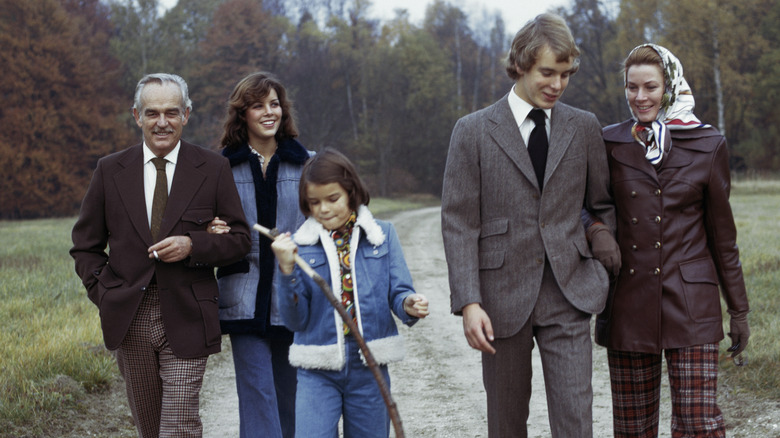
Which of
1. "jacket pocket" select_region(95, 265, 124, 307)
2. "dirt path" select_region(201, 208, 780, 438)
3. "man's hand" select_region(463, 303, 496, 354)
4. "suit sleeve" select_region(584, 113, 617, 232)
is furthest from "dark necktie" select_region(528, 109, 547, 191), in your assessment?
"dirt path" select_region(201, 208, 780, 438)

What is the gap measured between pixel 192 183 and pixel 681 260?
7.45 ft

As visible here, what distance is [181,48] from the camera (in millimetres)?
43969

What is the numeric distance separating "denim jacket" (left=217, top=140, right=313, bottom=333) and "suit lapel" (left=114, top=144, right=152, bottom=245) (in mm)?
610

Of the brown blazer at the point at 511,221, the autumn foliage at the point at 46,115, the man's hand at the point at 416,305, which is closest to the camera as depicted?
the man's hand at the point at 416,305

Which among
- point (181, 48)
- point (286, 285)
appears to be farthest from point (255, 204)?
point (181, 48)

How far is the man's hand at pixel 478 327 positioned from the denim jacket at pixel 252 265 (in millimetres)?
1190

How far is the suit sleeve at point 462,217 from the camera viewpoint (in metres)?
3.49

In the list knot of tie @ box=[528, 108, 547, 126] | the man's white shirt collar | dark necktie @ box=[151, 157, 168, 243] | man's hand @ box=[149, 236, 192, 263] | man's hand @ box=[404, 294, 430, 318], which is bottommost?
man's hand @ box=[404, 294, 430, 318]

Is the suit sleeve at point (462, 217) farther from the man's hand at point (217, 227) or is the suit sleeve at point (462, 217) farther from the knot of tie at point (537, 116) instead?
the man's hand at point (217, 227)

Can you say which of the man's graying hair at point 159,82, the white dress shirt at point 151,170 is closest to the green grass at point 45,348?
the white dress shirt at point 151,170

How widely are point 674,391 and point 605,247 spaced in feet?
2.48

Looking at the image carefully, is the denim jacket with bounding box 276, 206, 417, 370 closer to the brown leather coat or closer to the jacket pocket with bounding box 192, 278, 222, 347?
the jacket pocket with bounding box 192, 278, 222, 347

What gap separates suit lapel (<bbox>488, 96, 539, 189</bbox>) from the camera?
3547 mm

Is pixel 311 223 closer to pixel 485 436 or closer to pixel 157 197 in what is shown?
pixel 157 197
